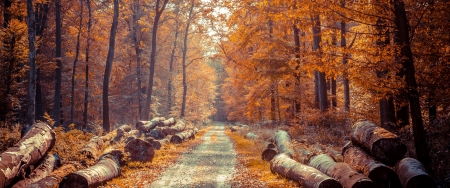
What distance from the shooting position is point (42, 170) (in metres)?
10.2

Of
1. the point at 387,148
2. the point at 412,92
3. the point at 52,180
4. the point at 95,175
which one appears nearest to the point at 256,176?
the point at 387,148

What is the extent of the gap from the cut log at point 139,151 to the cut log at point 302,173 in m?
5.26

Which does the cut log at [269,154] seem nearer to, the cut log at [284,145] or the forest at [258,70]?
the cut log at [284,145]

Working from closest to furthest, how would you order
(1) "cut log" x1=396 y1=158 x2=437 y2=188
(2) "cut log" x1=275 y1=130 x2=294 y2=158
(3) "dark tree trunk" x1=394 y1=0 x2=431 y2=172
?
(1) "cut log" x1=396 y1=158 x2=437 y2=188, (3) "dark tree trunk" x1=394 y1=0 x2=431 y2=172, (2) "cut log" x1=275 y1=130 x2=294 y2=158

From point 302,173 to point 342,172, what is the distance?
50.9 inches

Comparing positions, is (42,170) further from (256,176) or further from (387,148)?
(387,148)

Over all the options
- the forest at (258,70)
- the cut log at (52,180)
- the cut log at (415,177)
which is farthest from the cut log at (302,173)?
the cut log at (52,180)

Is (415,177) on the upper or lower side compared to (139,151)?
upper

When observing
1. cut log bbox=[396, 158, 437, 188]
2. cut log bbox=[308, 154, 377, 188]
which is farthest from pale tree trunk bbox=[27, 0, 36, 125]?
cut log bbox=[396, 158, 437, 188]

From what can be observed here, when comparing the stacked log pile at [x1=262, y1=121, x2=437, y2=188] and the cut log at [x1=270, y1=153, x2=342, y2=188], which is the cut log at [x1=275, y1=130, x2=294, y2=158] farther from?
the stacked log pile at [x1=262, y1=121, x2=437, y2=188]

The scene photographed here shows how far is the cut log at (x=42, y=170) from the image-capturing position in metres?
9.12

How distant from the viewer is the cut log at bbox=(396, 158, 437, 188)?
7.30 m

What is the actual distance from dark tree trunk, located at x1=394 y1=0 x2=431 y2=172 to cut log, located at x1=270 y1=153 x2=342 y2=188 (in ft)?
9.17

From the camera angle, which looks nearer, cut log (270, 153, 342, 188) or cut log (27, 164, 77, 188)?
cut log (270, 153, 342, 188)
